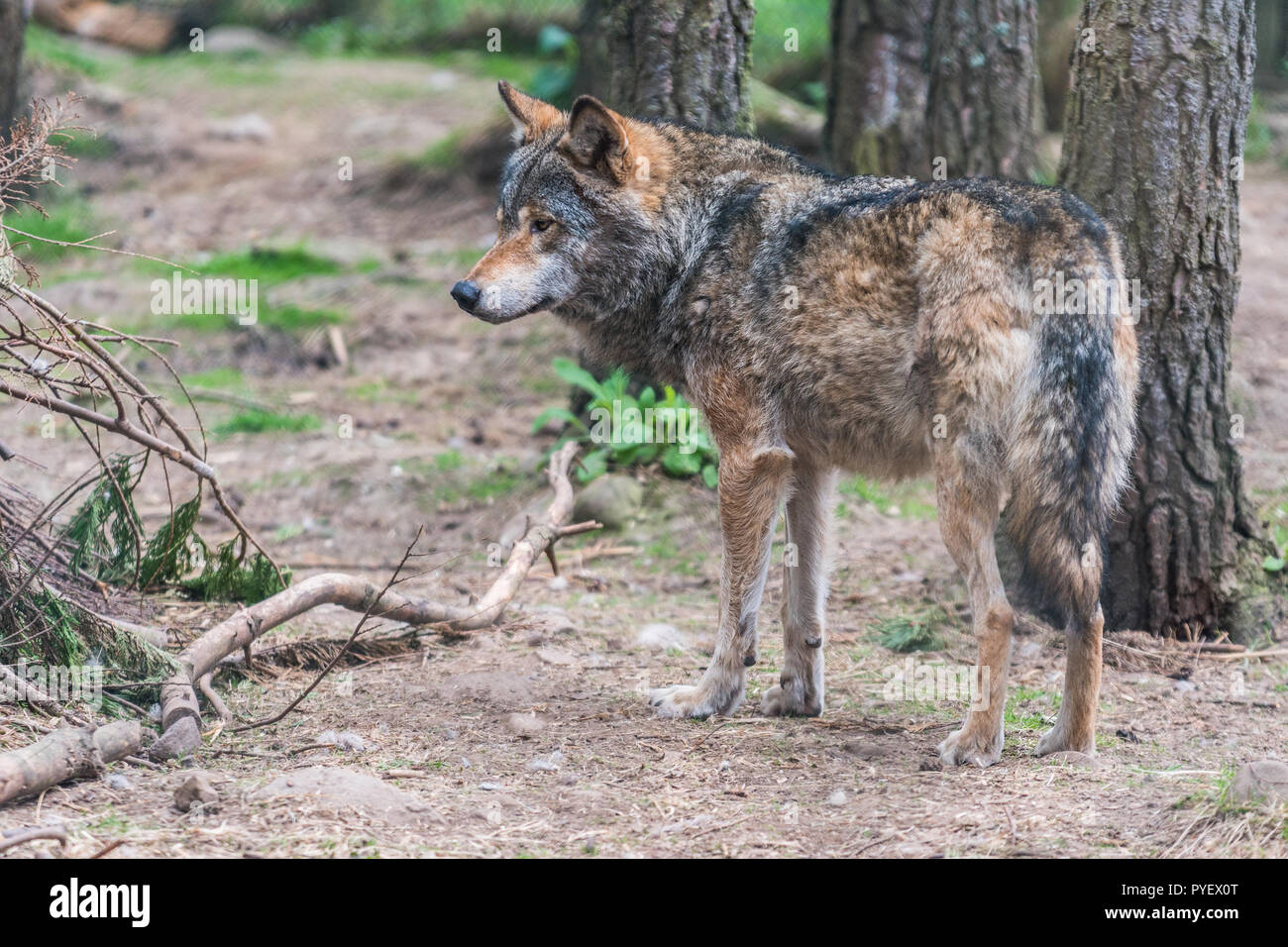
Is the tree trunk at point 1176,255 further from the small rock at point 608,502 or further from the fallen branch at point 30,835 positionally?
the fallen branch at point 30,835

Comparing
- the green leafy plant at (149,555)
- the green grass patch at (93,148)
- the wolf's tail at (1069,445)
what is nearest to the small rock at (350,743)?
the green leafy plant at (149,555)

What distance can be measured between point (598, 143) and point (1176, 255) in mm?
2751

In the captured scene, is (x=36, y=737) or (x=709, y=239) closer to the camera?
(x=36, y=737)

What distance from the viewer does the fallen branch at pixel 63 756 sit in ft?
12.1

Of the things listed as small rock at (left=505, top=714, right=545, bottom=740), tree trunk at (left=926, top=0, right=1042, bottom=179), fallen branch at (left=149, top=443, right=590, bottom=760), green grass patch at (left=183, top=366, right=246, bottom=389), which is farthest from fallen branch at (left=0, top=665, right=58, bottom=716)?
tree trunk at (left=926, top=0, right=1042, bottom=179)

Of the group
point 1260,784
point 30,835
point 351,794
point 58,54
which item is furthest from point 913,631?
point 58,54

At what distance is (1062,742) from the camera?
4602mm

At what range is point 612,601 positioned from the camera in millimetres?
6883

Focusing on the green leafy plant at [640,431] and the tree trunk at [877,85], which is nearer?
the green leafy plant at [640,431]

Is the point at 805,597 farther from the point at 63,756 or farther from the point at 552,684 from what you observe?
the point at 63,756

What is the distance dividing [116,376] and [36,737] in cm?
152

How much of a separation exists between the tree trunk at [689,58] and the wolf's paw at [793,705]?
3.72m
